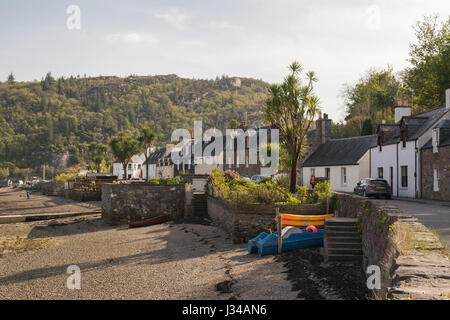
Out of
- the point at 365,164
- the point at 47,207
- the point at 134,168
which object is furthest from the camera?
the point at 134,168

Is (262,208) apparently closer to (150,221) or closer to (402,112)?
(150,221)

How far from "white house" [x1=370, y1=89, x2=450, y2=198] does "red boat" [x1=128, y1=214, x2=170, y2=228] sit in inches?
770

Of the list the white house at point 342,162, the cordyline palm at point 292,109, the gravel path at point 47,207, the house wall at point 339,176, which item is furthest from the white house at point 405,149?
the gravel path at point 47,207

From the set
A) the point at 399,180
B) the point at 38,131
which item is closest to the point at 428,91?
the point at 399,180

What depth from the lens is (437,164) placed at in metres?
30.3

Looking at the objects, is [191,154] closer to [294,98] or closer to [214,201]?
[214,201]

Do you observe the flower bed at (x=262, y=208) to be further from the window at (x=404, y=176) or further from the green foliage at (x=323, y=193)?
the window at (x=404, y=176)

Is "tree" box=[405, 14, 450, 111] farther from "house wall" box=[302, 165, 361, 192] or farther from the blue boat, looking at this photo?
the blue boat

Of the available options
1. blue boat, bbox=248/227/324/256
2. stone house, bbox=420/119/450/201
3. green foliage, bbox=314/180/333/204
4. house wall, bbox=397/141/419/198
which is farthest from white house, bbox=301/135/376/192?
blue boat, bbox=248/227/324/256

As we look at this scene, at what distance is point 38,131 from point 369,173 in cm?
16289

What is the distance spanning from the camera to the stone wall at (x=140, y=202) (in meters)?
30.9

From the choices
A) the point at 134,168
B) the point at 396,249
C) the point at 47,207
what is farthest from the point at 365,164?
the point at 134,168

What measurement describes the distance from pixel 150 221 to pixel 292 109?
13164 millimetres

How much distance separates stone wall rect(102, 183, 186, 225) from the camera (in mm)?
30875
